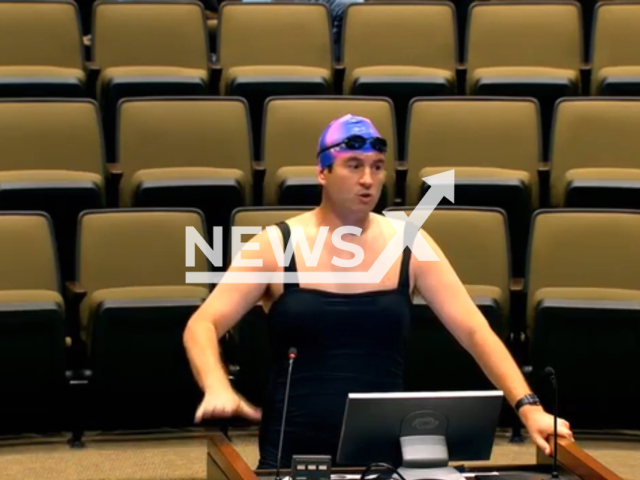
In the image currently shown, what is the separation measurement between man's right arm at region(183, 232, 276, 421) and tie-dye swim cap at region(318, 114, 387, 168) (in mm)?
67

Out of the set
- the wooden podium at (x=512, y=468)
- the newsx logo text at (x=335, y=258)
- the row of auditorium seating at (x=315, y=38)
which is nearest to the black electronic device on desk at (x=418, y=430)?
the wooden podium at (x=512, y=468)

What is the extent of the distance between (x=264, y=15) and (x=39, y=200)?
49 cm

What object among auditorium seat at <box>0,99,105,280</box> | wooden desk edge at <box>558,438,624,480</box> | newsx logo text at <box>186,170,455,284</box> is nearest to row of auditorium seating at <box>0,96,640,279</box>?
auditorium seat at <box>0,99,105,280</box>

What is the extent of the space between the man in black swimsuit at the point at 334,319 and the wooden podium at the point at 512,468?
0.05 metres

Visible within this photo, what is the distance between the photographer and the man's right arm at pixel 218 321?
81cm

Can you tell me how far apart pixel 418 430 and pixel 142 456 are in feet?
1.95

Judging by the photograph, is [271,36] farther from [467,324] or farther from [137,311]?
[467,324]

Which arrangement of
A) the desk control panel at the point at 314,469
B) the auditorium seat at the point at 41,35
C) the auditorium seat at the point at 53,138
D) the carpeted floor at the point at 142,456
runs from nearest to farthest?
the desk control panel at the point at 314,469 → the carpeted floor at the point at 142,456 → the auditorium seat at the point at 53,138 → the auditorium seat at the point at 41,35

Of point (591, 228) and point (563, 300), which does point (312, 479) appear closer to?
point (563, 300)

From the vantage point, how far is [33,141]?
1581 mm

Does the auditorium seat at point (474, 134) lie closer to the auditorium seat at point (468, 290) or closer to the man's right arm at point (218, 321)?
the auditorium seat at point (468, 290)

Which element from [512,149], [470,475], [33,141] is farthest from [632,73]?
[470,475]

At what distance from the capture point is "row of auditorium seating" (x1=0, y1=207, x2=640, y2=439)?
1295 millimetres

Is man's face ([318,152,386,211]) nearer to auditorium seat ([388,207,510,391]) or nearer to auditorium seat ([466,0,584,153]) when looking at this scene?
auditorium seat ([388,207,510,391])
